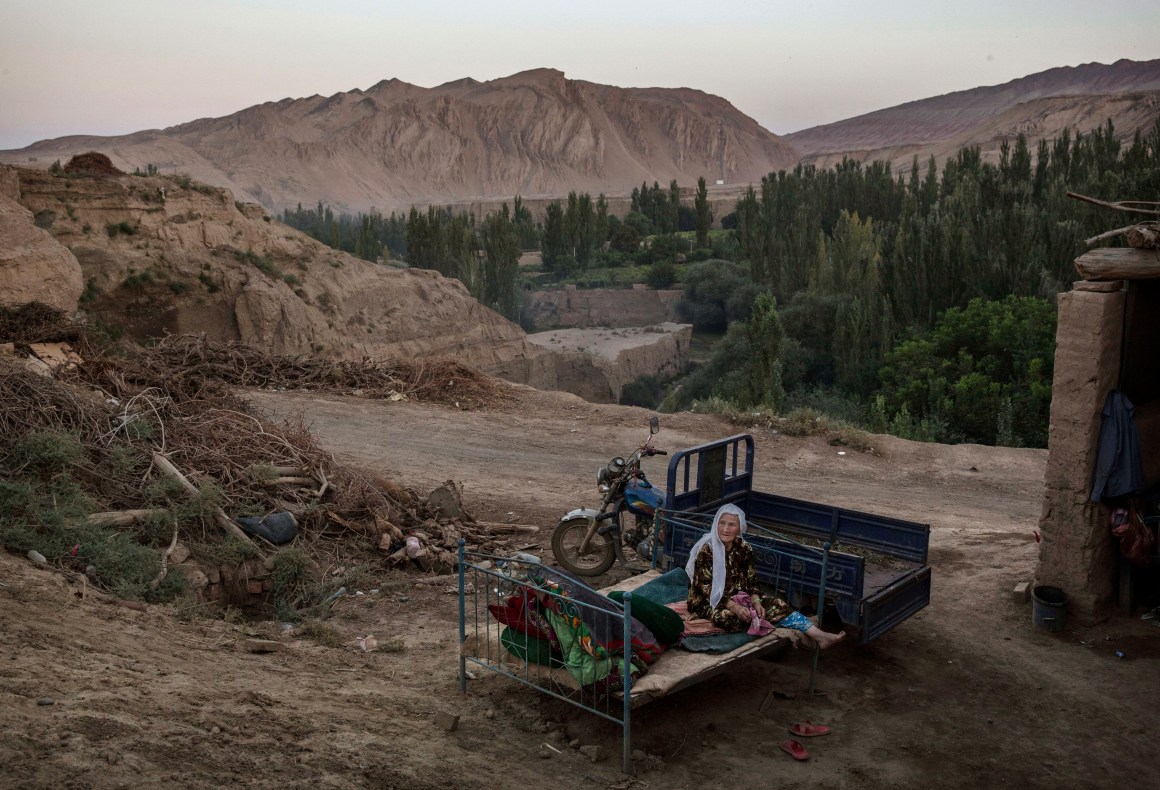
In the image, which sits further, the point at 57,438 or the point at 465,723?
the point at 57,438

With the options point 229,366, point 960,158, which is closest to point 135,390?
point 229,366

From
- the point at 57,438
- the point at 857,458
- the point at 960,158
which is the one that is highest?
the point at 960,158

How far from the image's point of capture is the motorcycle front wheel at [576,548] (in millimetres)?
8641

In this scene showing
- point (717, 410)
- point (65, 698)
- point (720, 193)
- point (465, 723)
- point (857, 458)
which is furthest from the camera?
point (720, 193)

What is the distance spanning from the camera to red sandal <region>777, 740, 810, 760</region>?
5259 millimetres

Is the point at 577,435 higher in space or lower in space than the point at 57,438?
lower

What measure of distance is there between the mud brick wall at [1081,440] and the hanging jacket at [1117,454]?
7cm

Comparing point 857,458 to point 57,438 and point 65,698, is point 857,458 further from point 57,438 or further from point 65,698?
point 65,698

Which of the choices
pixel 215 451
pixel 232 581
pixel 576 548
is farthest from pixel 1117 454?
pixel 215 451

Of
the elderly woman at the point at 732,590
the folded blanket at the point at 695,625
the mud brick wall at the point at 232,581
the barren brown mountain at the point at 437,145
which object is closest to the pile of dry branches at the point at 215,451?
the mud brick wall at the point at 232,581

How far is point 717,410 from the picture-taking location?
52.9ft

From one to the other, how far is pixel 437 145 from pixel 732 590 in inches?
5097

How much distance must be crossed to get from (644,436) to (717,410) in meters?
1.97

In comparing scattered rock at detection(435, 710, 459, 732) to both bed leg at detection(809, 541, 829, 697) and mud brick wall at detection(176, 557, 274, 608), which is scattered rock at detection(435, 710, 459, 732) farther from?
mud brick wall at detection(176, 557, 274, 608)
